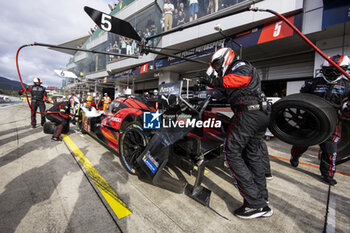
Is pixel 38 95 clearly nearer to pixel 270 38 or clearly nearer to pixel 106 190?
pixel 106 190

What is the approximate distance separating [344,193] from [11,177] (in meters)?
4.36

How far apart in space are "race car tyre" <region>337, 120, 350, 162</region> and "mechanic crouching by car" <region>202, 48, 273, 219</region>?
1.74 meters

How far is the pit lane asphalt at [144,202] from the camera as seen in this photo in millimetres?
1312

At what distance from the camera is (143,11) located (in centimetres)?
1311

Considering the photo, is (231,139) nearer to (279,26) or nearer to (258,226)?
(258,226)

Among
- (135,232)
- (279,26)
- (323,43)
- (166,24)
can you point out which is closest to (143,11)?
(166,24)

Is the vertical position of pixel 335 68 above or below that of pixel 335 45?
below

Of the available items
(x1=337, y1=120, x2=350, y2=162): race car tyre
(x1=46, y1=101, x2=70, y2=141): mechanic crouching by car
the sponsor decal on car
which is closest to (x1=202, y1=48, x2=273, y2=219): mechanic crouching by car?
the sponsor decal on car

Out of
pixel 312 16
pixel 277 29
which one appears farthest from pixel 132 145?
pixel 312 16

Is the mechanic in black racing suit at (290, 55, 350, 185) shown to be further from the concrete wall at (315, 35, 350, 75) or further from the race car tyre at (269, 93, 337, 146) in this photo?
the concrete wall at (315, 35, 350, 75)

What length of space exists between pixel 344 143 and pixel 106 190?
11.6 feet

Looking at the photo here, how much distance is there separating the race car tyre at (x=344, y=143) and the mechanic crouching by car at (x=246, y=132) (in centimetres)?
174

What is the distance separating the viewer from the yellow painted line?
1.45 m

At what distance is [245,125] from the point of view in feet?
4.81
